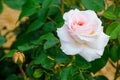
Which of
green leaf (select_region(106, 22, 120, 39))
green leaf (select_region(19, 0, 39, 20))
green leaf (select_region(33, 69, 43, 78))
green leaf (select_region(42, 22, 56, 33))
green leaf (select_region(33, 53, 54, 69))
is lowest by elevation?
green leaf (select_region(33, 69, 43, 78))

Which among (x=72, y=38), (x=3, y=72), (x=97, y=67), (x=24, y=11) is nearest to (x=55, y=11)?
(x=24, y=11)

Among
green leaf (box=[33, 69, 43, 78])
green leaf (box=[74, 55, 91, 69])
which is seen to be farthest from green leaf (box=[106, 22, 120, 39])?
green leaf (box=[33, 69, 43, 78])

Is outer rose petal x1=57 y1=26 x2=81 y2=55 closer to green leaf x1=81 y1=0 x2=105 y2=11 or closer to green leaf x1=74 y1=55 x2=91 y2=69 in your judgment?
green leaf x1=74 y1=55 x2=91 y2=69

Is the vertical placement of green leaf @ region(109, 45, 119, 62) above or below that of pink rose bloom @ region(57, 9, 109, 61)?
below

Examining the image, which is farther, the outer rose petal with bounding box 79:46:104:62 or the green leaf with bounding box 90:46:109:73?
the green leaf with bounding box 90:46:109:73

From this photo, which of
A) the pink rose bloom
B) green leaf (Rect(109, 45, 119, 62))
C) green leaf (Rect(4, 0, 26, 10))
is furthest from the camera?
green leaf (Rect(4, 0, 26, 10))

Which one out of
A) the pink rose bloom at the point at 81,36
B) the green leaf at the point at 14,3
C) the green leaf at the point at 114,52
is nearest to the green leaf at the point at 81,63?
the pink rose bloom at the point at 81,36

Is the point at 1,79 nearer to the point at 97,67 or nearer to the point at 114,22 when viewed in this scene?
the point at 97,67
